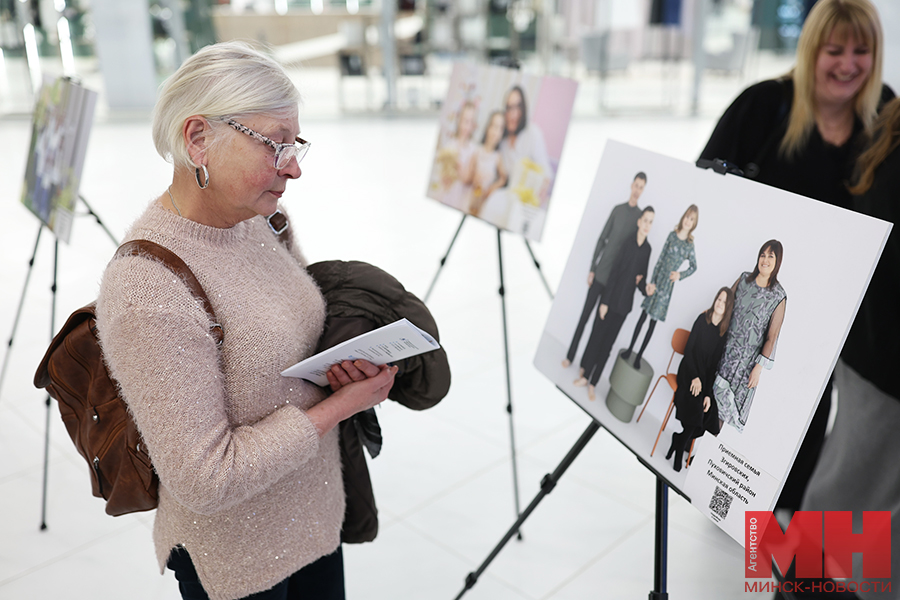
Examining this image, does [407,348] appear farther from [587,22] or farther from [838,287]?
[587,22]

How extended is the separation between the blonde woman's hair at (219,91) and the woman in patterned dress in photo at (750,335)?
81 centimetres

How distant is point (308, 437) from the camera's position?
1.22 meters

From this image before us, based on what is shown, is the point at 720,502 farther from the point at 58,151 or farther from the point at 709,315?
the point at 58,151

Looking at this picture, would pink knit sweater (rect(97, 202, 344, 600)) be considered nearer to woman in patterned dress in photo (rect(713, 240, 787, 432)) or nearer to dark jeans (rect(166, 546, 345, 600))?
dark jeans (rect(166, 546, 345, 600))

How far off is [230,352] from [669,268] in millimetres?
797

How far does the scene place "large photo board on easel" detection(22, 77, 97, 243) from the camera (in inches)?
94.2

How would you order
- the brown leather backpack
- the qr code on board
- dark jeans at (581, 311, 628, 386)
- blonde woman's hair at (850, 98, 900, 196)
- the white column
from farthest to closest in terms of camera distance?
the white column
blonde woman's hair at (850, 98, 900, 196)
dark jeans at (581, 311, 628, 386)
the brown leather backpack
the qr code on board

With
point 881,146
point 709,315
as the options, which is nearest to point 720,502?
point 709,315

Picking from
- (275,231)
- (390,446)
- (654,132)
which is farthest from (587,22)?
(275,231)

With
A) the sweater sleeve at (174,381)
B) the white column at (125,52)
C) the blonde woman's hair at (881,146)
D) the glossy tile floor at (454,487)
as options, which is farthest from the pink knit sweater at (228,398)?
the white column at (125,52)

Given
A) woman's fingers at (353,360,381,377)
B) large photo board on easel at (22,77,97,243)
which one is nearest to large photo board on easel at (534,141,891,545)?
woman's fingers at (353,360,381,377)

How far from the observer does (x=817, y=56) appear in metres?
2.25

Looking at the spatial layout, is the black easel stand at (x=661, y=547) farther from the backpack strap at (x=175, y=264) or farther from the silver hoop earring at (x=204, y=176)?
the silver hoop earring at (x=204, y=176)

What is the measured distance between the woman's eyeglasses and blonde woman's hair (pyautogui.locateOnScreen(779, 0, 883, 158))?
1.70 metres
